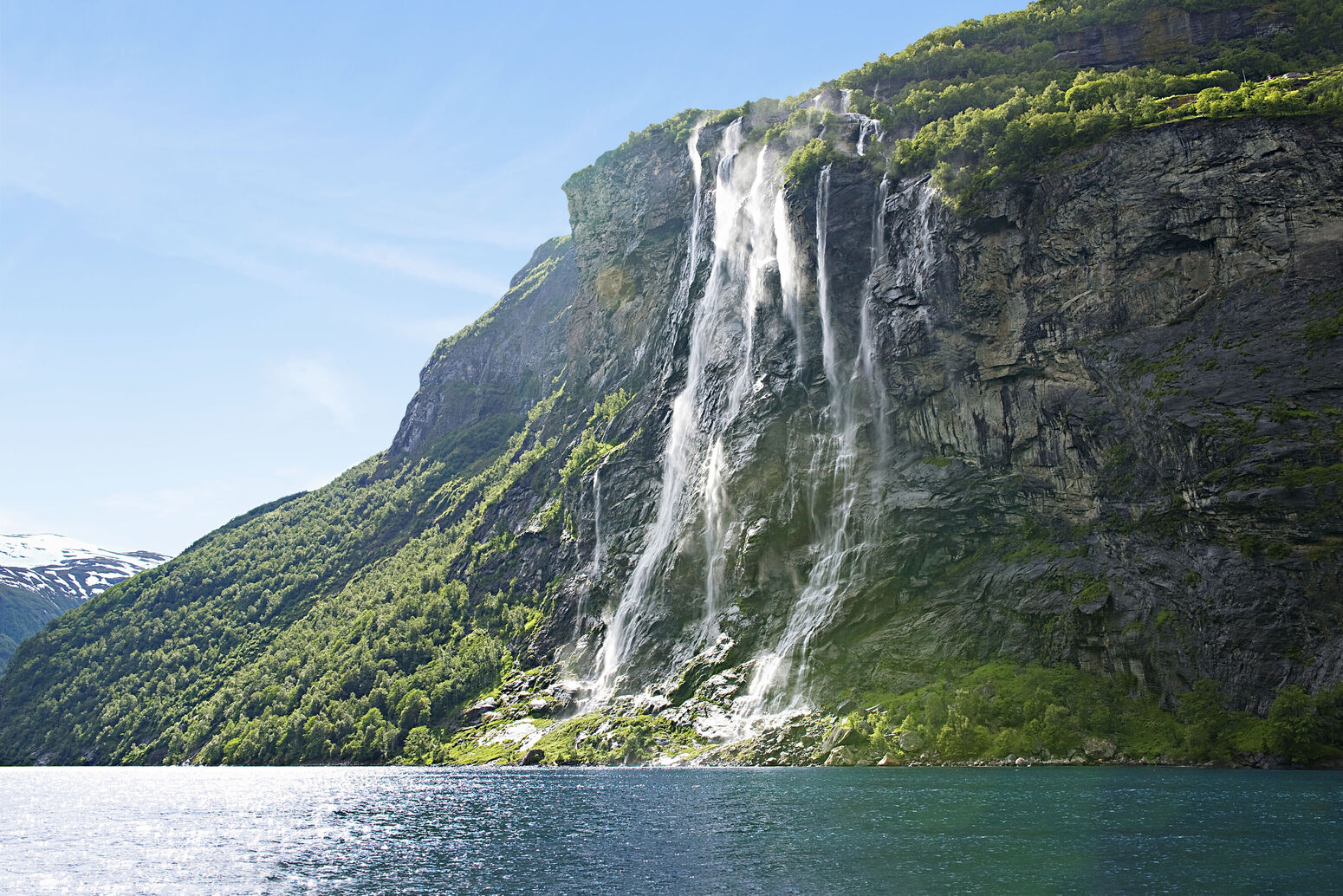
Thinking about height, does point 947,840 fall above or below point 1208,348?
below

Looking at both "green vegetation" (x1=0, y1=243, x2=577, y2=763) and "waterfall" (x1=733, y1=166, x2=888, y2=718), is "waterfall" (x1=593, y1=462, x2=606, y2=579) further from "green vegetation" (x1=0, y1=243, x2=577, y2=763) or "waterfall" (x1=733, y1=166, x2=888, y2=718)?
"waterfall" (x1=733, y1=166, x2=888, y2=718)

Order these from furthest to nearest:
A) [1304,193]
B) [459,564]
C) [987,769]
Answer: [459,564] < [1304,193] < [987,769]

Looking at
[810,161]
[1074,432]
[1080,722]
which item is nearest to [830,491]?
[1074,432]

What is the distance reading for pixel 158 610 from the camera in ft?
643

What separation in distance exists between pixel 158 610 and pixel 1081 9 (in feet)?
686

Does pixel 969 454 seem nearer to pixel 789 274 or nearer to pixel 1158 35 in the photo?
pixel 789 274

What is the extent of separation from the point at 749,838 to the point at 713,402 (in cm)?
6870

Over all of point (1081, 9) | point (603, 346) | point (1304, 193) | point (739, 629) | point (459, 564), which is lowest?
point (739, 629)

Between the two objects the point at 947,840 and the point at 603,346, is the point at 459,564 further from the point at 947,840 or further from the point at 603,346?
the point at 947,840

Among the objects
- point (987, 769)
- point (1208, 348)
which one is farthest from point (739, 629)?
point (1208, 348)

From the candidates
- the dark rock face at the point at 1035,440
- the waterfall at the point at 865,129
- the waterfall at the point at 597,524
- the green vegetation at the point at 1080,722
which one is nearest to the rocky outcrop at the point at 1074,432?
the dark rock face at the point at 1035,440

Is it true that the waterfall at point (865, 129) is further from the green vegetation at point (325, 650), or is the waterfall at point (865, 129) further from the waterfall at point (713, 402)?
the green vegetation at point (325, 650)

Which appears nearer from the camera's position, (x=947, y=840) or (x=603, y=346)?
(x=947, y=840)

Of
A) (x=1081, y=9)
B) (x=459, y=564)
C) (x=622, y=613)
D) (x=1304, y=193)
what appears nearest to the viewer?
(x=1304, y=193)
